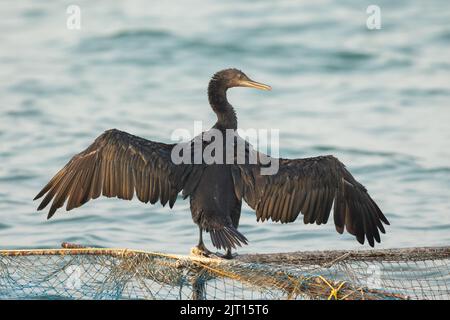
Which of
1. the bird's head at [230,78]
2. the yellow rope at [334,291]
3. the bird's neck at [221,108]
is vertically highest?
the bird's head at [230,78]

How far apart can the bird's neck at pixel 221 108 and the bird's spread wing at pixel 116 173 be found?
0.55m

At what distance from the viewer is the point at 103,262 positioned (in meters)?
8.22

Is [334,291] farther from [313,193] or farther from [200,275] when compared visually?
[313,193]

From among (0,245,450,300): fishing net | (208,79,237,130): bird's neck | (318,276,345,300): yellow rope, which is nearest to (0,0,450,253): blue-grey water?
(208,79,237,130): bird's neck

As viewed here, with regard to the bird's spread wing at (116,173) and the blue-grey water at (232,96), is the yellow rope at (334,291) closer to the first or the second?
the bird's spread wing at (116,173)

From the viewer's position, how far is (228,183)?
8930 mm

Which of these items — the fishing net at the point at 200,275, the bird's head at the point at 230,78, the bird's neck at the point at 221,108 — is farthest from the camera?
the bird's head at the point at 230,78

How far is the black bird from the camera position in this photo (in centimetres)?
897

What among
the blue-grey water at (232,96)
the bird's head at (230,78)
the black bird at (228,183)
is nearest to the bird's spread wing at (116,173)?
the black bird at (228,183)

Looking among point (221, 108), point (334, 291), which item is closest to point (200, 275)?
point (334, 291)

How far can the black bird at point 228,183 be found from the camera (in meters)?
8.97

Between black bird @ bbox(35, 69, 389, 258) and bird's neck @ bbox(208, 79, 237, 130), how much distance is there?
360 millimetres

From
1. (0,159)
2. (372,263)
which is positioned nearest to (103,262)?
(372,263)

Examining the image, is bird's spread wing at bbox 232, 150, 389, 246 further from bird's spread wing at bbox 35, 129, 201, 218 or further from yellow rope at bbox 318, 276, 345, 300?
yellow rope at bbox 318, 276, 345, 300
